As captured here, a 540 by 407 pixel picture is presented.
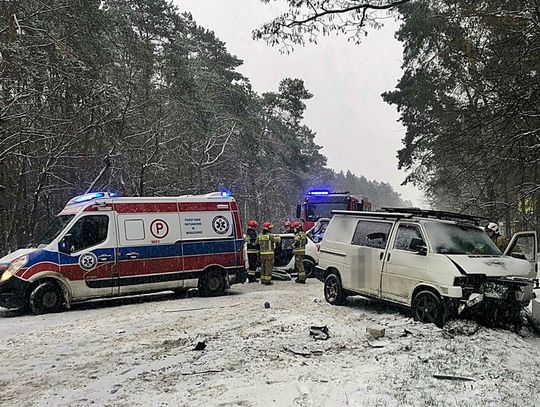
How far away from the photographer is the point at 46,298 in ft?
32.7

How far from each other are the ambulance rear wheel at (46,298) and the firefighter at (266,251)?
18.1ft

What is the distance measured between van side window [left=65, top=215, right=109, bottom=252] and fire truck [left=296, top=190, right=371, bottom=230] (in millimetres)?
10990

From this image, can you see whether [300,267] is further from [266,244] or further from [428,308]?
[428,308]

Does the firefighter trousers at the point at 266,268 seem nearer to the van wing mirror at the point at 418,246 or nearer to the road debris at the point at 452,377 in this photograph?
the van wing mirror at the point at 418,246

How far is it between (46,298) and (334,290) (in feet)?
19.1

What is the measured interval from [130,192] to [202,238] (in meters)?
14.8

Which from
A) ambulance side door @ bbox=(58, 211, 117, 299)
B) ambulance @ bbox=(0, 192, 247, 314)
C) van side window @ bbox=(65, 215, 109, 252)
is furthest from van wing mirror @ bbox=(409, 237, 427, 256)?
van side window @ bbox=(65, 215, 109, 252)

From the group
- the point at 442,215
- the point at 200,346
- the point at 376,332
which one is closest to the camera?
the point at 200,346

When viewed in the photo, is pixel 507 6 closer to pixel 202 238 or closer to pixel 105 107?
pixel 202 238

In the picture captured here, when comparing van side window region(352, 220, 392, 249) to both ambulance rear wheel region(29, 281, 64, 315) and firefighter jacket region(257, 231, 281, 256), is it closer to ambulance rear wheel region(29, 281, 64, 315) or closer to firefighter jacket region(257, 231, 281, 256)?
firefighter jacket region(257, 231, 281, 256)

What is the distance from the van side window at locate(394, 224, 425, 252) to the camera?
27.5 feet

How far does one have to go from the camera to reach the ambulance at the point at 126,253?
32.4 ft

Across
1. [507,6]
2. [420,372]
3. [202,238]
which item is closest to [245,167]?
[202,238]

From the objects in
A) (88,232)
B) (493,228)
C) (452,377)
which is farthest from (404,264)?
(88,232)
